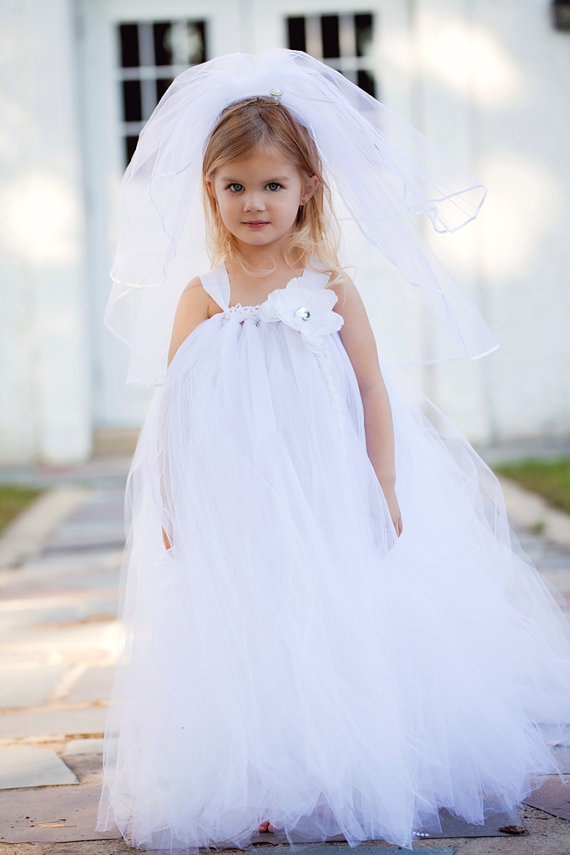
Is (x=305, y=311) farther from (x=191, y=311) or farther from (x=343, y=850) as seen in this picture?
(x=343, y=850)

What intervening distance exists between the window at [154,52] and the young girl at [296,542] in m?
5.02

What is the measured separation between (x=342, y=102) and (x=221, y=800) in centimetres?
131

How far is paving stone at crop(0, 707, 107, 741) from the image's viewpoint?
108 inches

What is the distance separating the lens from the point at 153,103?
23.9ft

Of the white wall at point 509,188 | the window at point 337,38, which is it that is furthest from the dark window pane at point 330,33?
the white wall at point 509,188

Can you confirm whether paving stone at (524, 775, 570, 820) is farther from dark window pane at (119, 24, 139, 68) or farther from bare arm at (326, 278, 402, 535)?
dark window pane at (119, 24, 139, 68)

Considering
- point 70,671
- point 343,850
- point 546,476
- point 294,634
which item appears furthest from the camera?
point 546,476

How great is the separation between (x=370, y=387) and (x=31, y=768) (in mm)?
1077

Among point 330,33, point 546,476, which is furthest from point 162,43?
Answer: point 546,476

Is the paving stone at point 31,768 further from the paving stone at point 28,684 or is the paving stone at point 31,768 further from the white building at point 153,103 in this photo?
the white building at point 153,103

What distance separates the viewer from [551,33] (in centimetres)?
706

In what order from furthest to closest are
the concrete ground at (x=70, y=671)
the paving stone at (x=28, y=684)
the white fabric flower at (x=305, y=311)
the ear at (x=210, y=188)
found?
the paving stone at (x=28, y=684) → the ear at (x=210, y=188) → the white fabric flower at (x=305, y=311) → the concrete ground at (x=70, y=671)

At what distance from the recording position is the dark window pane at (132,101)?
7.27 meters

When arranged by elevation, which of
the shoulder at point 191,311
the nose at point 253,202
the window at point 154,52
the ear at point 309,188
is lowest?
the shoulder at point 191,311
